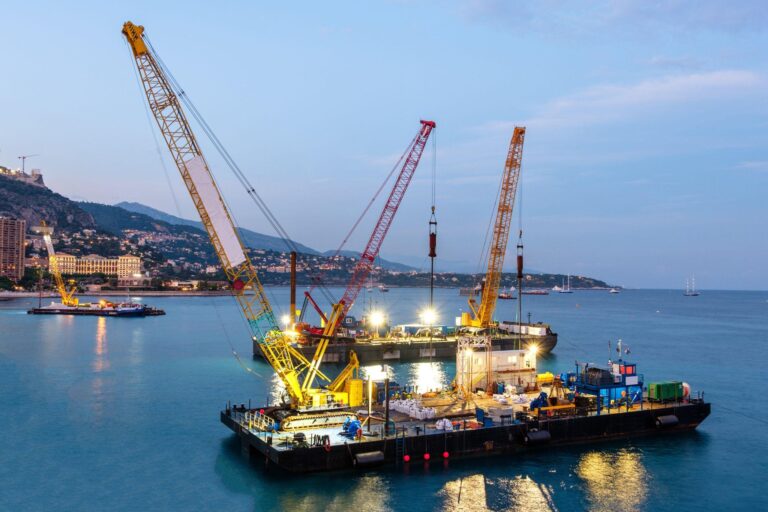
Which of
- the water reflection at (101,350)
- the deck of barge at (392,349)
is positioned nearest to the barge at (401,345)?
the deck of barge at (392,349)

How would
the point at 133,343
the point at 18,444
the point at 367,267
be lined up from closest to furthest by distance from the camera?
the point at 18,444
the point at 367,267
the point at 133,343

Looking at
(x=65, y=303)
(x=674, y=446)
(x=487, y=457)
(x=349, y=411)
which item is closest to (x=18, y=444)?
(x=349, y=411)

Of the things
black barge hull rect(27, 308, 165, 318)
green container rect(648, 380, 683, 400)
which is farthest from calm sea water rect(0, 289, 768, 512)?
black barge hull rect(27, 308, 165, 318)

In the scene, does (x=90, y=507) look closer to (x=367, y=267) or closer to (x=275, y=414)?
(x=275, y=414)

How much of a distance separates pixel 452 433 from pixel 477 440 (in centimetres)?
186

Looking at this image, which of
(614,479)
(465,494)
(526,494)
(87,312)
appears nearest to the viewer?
(465,494)

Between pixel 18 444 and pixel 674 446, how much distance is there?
4337cm

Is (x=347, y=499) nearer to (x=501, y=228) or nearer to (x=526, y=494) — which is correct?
(x=526, y=494)

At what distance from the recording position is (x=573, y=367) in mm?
85688

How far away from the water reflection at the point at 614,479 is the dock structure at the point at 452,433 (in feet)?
7.95

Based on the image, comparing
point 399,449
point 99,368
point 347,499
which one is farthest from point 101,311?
point 347,499

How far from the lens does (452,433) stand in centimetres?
3900

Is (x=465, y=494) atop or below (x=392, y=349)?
below

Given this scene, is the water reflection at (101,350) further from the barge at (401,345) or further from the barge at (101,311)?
the barge at (101,311)
